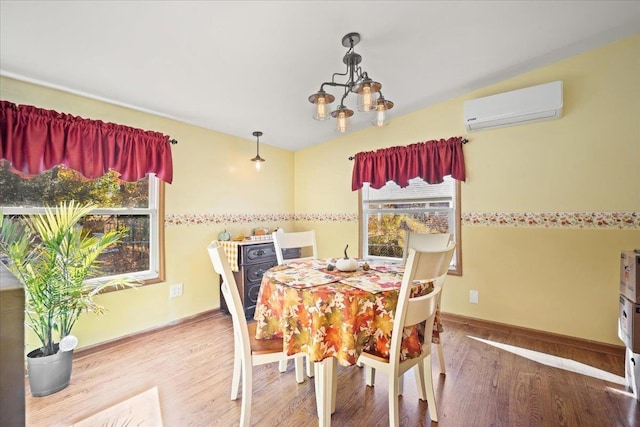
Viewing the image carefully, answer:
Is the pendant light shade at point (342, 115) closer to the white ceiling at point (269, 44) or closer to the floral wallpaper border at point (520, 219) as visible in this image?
the white ceiling at point (269, 44)

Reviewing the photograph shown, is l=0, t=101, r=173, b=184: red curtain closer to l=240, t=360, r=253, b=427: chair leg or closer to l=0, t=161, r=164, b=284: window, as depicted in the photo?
Result: l=0, t=161, r=164, b=284: window

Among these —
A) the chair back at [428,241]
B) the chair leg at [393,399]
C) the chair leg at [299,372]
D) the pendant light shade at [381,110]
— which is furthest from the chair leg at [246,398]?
the pendant light shade at [381,110]

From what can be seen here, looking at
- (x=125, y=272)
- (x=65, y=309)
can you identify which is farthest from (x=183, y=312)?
(x=65, y=309)

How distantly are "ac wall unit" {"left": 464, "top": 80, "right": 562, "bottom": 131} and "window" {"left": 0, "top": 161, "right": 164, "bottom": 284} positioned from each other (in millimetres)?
3243

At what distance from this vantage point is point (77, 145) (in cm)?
230

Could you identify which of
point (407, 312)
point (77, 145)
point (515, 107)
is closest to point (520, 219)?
point (515, 107)

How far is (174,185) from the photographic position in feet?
9.91

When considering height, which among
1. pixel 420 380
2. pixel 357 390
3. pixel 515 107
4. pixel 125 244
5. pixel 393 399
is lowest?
pixel 357 390

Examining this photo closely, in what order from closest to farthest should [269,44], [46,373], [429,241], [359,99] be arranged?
[359,99] < [46,373] < [269,44] < [429,241]

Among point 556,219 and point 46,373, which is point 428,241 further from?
point 46,373

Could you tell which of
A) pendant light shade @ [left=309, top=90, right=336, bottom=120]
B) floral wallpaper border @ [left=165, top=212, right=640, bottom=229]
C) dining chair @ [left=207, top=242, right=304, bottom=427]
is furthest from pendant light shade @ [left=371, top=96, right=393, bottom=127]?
floral wallpaper border @ [left=165, top=212, right=640, bottom=229]

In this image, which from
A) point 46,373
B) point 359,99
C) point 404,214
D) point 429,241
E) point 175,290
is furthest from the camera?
point 404,214

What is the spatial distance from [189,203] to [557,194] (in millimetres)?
3614

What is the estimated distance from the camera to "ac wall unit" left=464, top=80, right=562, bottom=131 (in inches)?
99.9
